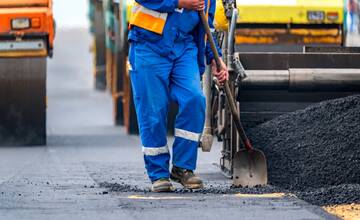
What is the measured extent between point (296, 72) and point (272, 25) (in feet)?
18.8

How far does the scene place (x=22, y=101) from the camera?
1391cm

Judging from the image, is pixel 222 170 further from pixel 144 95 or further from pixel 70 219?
pixel 70 219

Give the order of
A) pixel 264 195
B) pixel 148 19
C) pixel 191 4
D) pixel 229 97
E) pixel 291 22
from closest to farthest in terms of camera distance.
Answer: pixel 264 195 → pixel 191 4 → pixel 148 19 → pixel 229 97 → pixel 291 22

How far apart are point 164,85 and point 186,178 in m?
0.57

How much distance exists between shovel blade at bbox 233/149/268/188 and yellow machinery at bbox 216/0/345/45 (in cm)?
658

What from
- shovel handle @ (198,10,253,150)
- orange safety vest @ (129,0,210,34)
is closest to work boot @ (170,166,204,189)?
shovel handle @ (198,10,253,150)

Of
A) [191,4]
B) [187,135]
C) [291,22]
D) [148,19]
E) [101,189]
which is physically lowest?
[291,22]

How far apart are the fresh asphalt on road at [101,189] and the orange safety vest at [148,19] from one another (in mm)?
973

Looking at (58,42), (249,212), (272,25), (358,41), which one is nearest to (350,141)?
(249,212)

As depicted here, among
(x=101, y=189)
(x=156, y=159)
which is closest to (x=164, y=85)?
(x=156, y=159)

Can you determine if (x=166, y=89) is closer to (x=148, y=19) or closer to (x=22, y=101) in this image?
(x=148, y=19)

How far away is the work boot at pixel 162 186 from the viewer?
324 inches

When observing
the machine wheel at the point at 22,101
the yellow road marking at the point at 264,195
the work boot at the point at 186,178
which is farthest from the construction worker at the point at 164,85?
the machine wheel at the point at 22,101

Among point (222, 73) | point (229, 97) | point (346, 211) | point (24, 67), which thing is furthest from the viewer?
point (24, 67)
